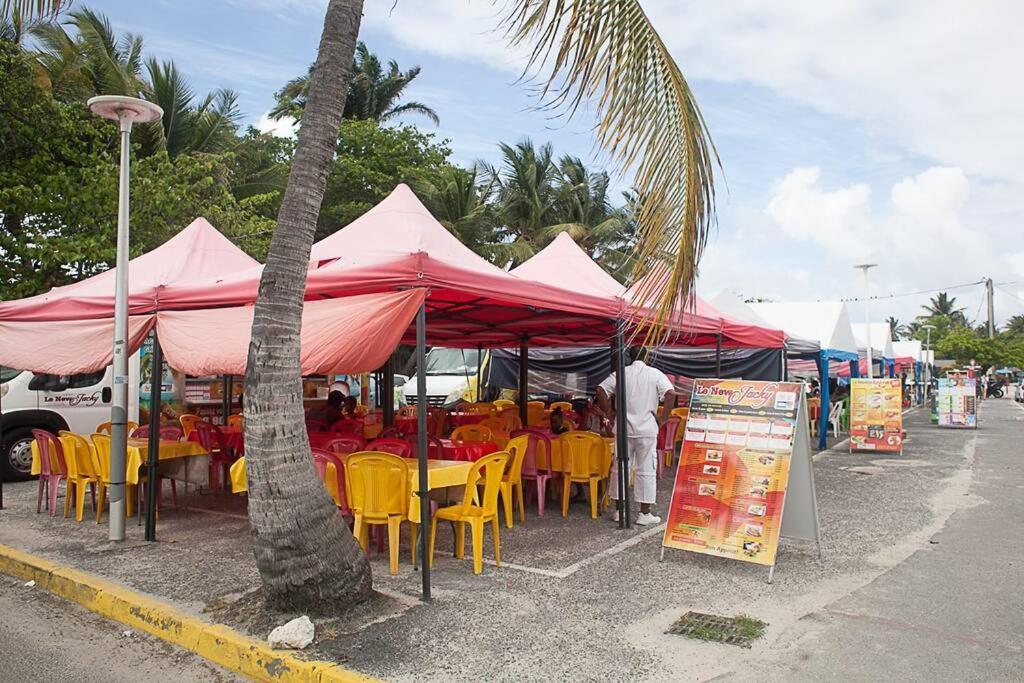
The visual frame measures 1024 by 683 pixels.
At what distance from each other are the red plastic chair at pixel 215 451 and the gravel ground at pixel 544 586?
0.41 m

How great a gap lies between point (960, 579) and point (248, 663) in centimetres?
527

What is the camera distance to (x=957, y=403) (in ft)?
70.1

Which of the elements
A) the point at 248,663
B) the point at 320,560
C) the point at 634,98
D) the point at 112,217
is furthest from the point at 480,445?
the point at 112,217

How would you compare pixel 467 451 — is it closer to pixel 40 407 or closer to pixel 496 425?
pixel 496 425

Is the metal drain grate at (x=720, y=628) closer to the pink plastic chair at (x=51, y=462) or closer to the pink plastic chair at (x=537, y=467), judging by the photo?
the pink plastic chair at (x=537, y=467)

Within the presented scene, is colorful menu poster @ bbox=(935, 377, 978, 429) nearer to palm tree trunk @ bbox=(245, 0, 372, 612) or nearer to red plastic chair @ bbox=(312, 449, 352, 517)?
red plastic chair @ bbox=(312, 449, 352, 517)

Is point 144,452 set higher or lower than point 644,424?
lower

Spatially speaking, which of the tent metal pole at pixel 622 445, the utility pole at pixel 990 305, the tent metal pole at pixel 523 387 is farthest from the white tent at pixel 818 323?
the utility pole at pixel 990 305

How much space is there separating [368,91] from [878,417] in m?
23.0

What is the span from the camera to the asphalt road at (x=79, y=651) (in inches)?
172

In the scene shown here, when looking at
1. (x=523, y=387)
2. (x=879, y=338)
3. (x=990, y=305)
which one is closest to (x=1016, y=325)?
(x=990, y=305)

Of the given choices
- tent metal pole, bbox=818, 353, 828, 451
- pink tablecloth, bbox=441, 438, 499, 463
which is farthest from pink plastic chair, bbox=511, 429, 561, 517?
tent metal pole, bbox=818, 353, 828, 451

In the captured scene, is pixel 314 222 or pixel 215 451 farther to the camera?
pixel 215 451

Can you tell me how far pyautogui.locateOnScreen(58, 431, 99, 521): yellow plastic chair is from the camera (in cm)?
802
